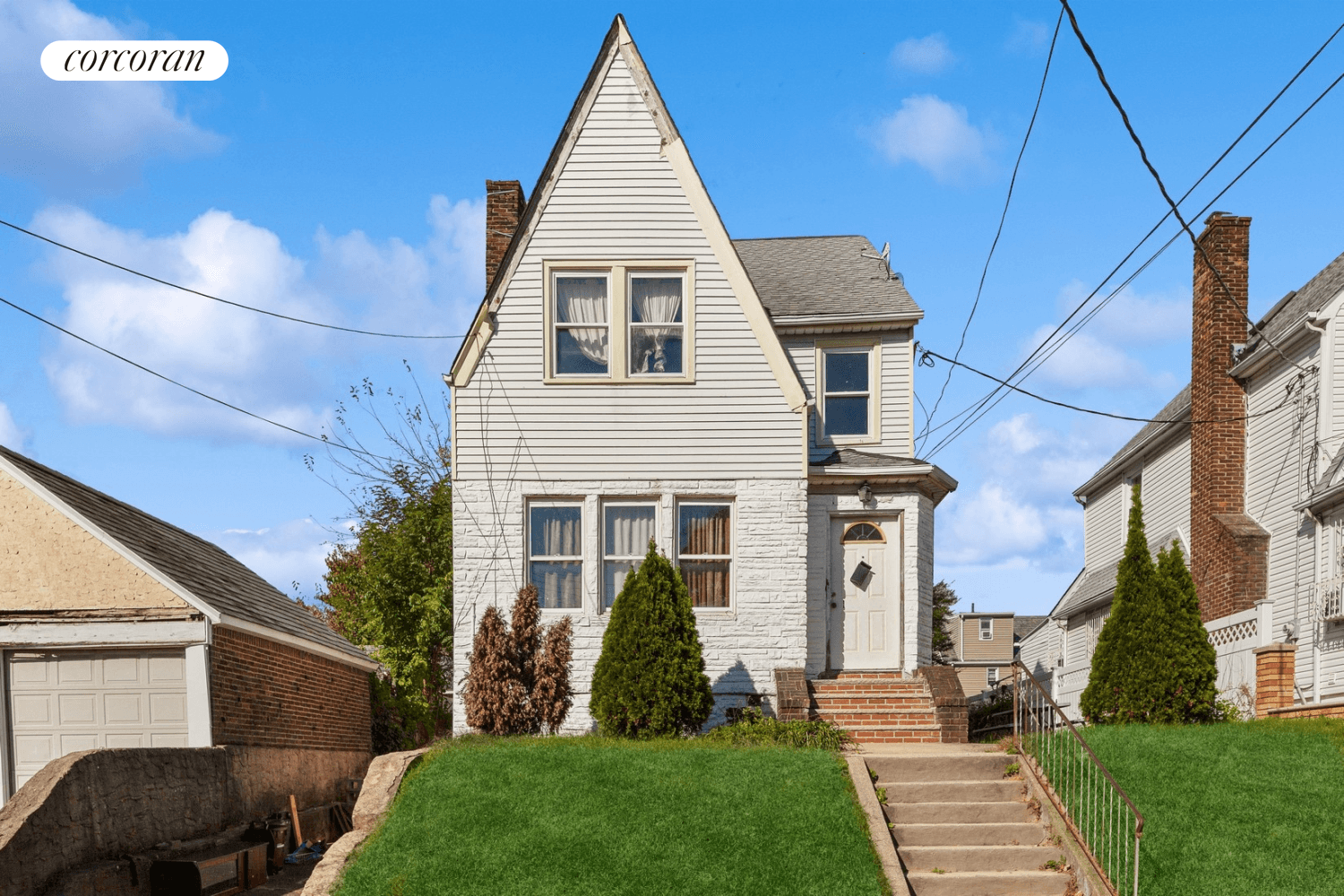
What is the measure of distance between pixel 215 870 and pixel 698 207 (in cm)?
1080

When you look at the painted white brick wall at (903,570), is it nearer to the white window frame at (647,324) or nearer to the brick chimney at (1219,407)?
the white window frame at (647,324)

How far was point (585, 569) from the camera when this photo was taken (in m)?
17.5

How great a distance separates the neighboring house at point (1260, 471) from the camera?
1961 centimetres

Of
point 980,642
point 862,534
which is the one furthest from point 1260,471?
point 980,642

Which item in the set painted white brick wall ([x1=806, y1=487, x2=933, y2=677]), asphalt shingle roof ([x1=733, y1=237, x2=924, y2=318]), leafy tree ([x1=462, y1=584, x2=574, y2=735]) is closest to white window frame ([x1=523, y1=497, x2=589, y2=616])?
leafy tree ([x1=462, y1=584, x2=574, y2=735])

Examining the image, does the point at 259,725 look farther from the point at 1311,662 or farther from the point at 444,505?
the point at 1311,662

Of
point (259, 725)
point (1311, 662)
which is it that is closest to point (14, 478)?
point (259, 725)

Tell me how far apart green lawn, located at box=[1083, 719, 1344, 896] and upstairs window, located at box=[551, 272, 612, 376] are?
27.4ft

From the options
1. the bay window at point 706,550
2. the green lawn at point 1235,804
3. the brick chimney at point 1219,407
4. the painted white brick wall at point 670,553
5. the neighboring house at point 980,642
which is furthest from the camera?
the neighboring house at point 980,642

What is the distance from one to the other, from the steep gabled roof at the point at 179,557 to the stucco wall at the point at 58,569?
0.18m

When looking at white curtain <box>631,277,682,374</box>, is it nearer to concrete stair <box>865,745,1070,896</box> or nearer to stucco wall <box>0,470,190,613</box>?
concrete stair <box>865,745,1070,896</box>

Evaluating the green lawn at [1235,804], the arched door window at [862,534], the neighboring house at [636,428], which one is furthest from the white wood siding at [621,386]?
the green lawn at [1235,804]

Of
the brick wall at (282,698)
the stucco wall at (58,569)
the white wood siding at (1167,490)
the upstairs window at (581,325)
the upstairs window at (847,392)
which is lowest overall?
the brick wall at (282,698)

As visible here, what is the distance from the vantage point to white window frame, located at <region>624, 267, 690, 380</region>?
17.8m
